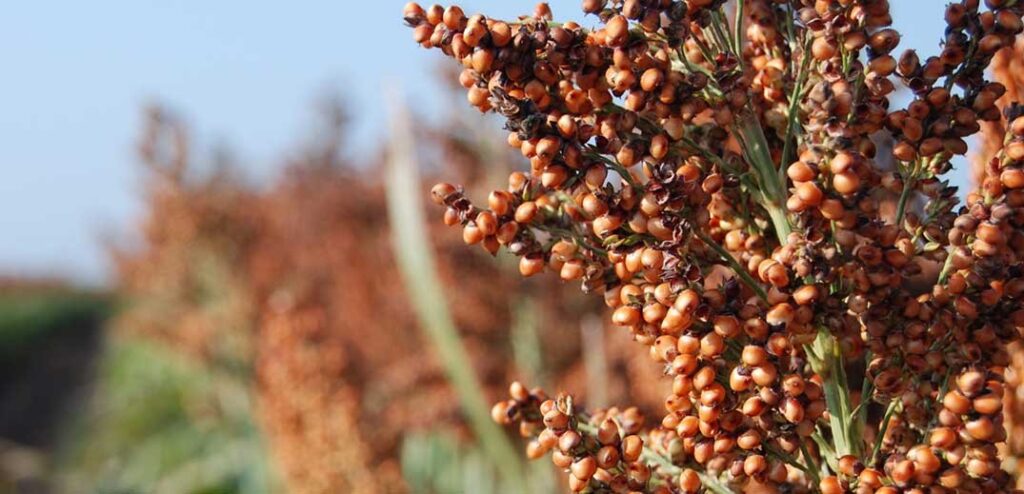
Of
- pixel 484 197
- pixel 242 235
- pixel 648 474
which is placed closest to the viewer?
pixel 648 474

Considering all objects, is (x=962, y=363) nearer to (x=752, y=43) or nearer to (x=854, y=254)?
(x=854, y=254)

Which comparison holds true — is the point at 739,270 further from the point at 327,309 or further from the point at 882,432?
the point at 327,309

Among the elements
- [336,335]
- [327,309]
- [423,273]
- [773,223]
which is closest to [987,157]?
[773,223]

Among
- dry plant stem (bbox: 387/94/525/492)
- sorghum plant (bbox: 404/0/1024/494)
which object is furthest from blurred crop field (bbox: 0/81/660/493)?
sorghum plant (bbox: 404/0/1024/494)

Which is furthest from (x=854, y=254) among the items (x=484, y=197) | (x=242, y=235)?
(x=242, y=235)

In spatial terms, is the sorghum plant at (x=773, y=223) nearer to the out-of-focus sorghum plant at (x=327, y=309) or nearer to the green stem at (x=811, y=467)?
the green stem at (x=811, y=467)

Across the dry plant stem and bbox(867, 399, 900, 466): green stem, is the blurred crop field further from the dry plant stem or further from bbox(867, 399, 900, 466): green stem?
bbox(867, 399, 900, 466): green stem

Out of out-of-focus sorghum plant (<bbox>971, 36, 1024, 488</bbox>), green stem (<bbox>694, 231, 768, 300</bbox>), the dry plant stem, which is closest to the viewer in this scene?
green stem (<bbox>694, 231, 768, 300</bbox>)
